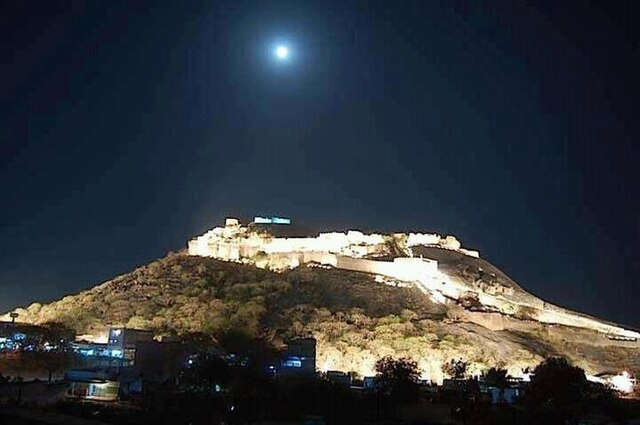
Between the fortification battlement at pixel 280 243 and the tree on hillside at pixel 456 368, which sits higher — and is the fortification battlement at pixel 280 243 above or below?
above

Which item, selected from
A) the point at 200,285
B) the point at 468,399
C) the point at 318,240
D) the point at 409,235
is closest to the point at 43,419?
the point at 468,399

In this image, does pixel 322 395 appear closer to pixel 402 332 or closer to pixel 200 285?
pixel 402 332

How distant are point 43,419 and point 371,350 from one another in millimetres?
31595

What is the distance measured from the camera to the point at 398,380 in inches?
1246

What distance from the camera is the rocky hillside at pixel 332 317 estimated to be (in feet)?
143

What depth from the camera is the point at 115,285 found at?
188 ft

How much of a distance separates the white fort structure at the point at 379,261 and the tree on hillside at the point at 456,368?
31.6 ft

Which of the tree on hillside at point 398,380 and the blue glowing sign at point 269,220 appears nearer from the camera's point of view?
the tree on hillside at point 398,380

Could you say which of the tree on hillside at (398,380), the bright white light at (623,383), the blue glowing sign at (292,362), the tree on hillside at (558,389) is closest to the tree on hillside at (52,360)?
the blue glowing sign at (292,362)

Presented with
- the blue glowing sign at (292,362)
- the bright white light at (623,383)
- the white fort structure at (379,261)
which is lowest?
the bright white light at (623,383)

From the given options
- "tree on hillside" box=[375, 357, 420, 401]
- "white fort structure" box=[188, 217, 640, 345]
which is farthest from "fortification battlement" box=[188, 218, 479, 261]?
"tree on hillside" box=[375, 357, 420, 401]

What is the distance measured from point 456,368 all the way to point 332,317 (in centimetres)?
975

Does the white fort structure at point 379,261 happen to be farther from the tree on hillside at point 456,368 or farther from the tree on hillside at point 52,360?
the tree on hillside at point 52,360

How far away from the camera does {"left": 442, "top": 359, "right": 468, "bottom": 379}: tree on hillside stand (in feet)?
129
